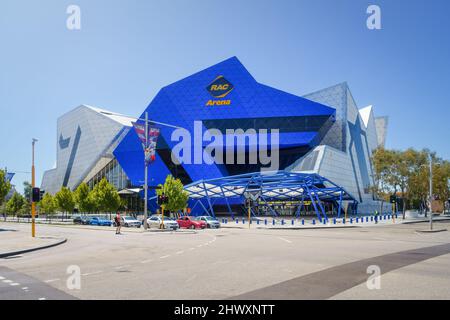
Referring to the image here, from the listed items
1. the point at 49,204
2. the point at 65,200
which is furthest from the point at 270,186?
the point at 49,204

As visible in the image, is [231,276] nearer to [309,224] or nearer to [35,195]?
[35,195]

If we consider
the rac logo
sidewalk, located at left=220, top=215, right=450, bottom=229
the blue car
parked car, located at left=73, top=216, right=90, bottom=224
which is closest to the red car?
sidewalk, located at left=220, top=215, right=450, bottom=229

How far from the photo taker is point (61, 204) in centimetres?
7394

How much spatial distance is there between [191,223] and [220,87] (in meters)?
43.9

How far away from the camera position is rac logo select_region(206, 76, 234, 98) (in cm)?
8112

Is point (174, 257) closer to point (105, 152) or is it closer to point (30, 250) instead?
point (30, 250)

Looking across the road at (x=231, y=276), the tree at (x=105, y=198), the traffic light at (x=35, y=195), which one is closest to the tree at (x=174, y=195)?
the tree at (x=105, y=198)

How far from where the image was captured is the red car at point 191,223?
4253 cm

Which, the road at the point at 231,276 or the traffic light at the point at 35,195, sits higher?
the traffic light at the point at 35,195

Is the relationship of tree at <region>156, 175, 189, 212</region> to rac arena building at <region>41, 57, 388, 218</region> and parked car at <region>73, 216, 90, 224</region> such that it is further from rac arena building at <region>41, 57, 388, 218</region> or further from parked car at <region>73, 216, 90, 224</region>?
rac arena building at <region>41, 57, 388, 218</region>

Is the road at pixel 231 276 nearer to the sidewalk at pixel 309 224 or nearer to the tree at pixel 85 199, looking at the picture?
the sidewalk at pixel 309 224

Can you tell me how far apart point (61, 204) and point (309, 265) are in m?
68.8

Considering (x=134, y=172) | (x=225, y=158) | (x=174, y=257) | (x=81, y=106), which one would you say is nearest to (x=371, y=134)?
(x=225, y=158)

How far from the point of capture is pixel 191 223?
141 ft
